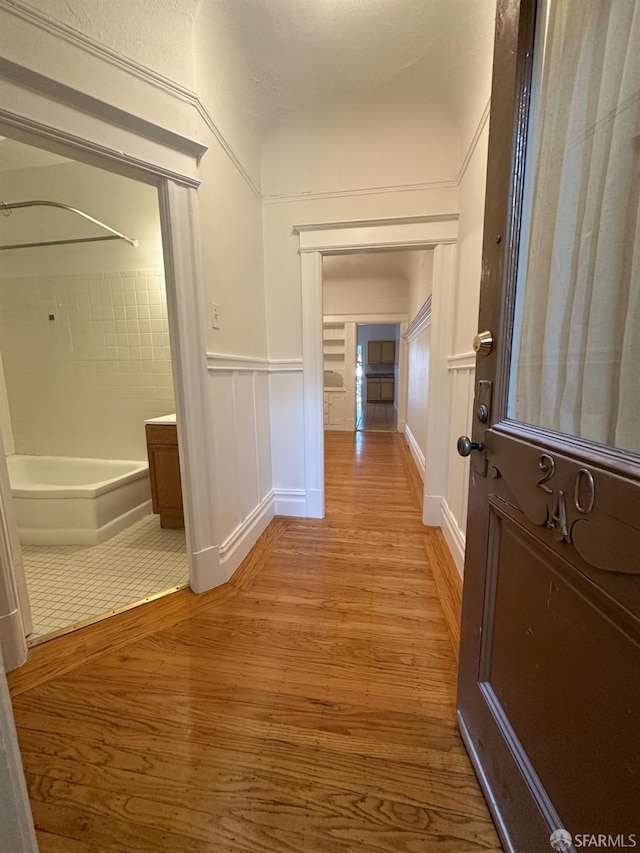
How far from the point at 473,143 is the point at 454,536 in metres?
1.99

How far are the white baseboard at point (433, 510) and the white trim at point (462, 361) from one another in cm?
89

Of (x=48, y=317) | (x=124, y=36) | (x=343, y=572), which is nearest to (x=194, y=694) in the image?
(x=343, y=572)

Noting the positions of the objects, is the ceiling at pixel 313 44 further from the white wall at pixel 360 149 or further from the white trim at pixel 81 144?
the white trim at pixel 81 144

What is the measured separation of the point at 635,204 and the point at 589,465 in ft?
1.32

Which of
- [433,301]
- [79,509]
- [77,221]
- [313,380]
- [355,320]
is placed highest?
[77,221]

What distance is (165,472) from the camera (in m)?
2.12

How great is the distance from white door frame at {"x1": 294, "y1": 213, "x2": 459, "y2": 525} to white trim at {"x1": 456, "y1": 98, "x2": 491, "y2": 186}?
20cm

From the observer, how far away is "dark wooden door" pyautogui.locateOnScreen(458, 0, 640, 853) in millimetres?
448

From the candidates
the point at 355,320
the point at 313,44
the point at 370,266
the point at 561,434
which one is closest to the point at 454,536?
the point at 561,434

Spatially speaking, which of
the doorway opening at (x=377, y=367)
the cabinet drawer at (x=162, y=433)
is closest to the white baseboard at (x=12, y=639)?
the cabinet drawer at (x=162, y=433)

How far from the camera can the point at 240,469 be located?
6.02 feet

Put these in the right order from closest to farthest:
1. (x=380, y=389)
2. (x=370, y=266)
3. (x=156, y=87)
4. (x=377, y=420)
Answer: (x=156, y=87)
(x=370, y=266)
(x=377, y=420)
(x=380, y=389)

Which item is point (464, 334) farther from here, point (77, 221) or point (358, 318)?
point (358, 318)

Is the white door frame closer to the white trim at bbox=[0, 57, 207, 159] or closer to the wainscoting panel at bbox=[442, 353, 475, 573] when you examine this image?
the wainscoting panel at bbox=[442, 353, 475, 573]
